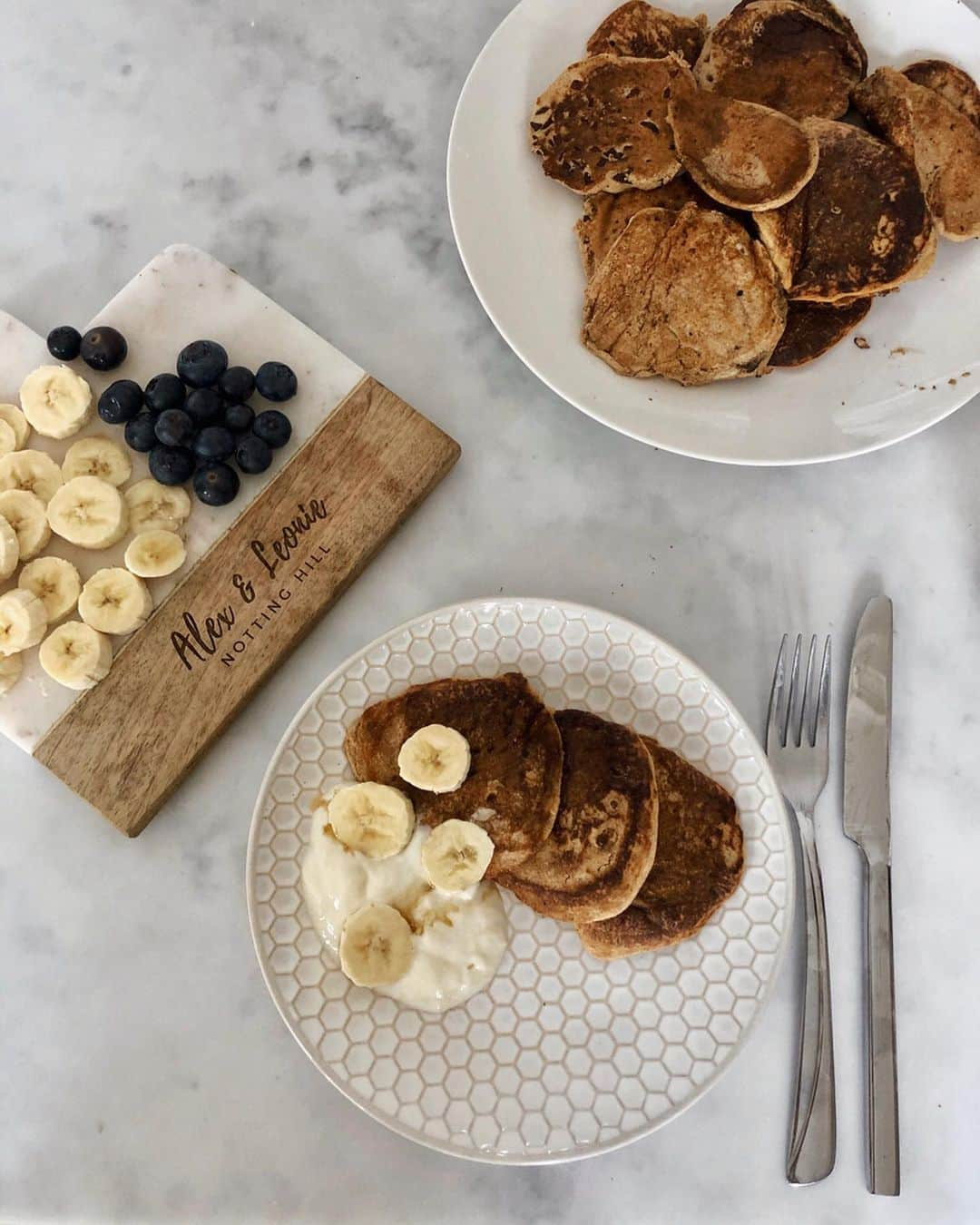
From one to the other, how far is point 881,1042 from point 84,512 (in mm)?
1155

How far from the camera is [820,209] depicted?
3.78 ft

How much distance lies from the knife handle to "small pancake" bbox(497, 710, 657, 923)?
12.3 inches

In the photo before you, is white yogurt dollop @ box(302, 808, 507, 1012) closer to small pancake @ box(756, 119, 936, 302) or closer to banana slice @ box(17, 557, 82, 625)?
banana slice @ box(17, 557, 82, 625)

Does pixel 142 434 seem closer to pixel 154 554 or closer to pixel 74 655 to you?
pixel 154 554

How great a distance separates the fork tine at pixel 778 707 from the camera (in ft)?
3.91

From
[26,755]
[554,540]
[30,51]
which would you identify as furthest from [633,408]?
[30,51]

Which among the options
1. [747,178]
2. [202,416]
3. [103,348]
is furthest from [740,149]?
[103,348]

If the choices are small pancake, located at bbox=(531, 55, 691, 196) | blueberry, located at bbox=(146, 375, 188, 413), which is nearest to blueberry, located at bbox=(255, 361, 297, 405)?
blueberry, located at bbox=(146, 375, 188, 413)

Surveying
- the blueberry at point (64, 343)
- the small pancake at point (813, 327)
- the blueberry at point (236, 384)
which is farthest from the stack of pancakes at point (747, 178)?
the blueberry at point (64, 343)

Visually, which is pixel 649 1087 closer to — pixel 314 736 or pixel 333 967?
pixel 333 967

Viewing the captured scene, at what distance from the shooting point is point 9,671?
1185mm

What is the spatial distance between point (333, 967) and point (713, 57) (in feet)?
3.98

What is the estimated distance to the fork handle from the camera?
1098 mm

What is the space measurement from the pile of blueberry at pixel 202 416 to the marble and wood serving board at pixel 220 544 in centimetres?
4
